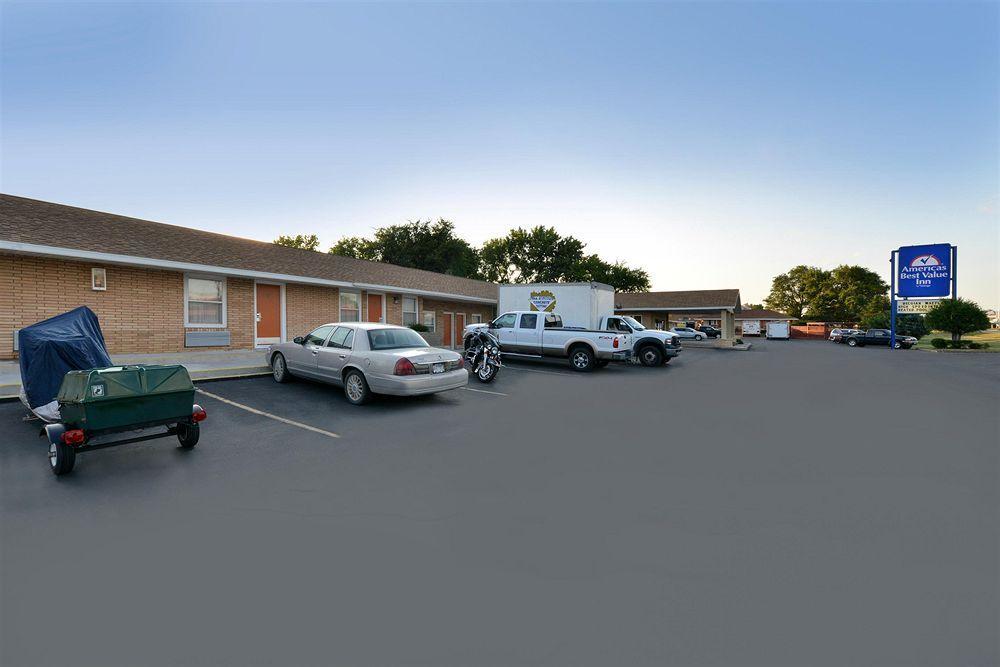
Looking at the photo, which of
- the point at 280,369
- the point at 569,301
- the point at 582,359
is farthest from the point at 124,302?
the point at 569,301

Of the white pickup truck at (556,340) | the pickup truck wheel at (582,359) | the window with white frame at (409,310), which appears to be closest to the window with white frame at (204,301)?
the white pickup truck at (556,340)

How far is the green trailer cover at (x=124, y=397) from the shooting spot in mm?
4770

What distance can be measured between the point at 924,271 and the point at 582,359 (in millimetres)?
29762

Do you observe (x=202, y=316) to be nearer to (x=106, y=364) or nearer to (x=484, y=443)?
(x=106, y=364)

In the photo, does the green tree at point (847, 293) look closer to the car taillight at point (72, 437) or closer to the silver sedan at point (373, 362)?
the silver sedan at point (373, 362)

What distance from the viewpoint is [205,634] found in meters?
2.43

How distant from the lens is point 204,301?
1332 cm

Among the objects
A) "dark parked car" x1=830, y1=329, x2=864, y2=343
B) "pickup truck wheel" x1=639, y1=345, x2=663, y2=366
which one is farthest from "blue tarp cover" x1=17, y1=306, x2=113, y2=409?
"dark parked car" x1=830, y1=329, x2=864, y2=343

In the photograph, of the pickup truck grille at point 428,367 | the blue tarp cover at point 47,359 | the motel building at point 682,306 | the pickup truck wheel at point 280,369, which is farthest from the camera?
the motel building at point 682,306

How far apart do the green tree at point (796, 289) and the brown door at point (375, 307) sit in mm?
87408

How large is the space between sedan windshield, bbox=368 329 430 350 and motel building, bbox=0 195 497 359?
6975mm

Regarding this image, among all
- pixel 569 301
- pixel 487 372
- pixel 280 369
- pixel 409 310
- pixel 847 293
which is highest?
pixel 847 293

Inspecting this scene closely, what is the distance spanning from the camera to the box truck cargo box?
19016 millimetres

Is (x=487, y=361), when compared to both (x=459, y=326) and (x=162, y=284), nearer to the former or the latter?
(x=162, y=284)
